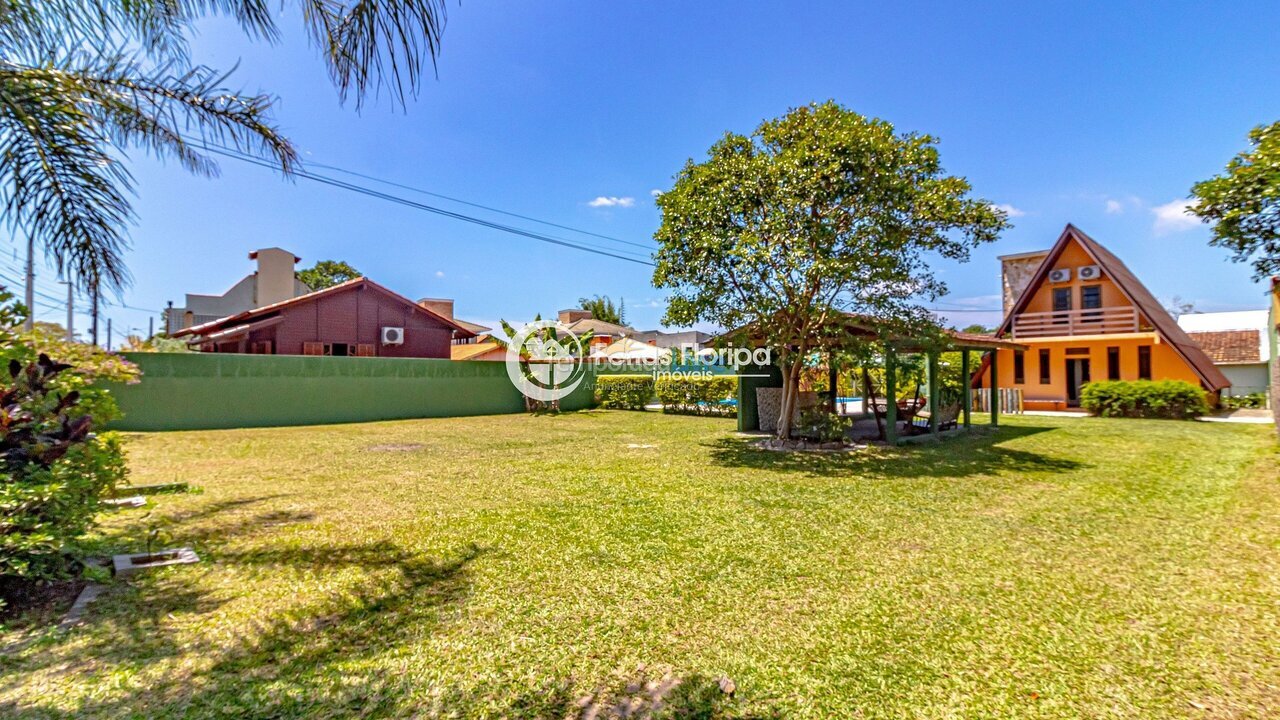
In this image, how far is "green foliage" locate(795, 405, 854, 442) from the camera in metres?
11.5

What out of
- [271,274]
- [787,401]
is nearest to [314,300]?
[271,274]

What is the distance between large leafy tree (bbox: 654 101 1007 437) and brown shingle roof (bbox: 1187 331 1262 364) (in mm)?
25430

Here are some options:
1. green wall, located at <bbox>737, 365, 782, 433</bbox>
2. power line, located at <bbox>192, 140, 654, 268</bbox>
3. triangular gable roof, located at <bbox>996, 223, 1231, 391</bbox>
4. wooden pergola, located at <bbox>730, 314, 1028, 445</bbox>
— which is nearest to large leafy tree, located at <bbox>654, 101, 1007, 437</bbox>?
wooden pergola, located at <bbox>730, 314, 1028, 445</bbox>

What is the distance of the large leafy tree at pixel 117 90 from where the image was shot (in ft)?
7.97

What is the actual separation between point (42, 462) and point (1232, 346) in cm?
3936

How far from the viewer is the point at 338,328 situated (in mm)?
24016

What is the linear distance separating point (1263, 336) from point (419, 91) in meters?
38.5

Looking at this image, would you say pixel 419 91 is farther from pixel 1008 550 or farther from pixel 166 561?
pixel 1008 550

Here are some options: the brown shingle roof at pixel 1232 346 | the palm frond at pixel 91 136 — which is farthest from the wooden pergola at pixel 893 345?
the brown shingle roof at pixel 1232 346

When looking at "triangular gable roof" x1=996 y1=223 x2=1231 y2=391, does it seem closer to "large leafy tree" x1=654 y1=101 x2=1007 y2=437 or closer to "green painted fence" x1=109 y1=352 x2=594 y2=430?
"large leafy tree" x1=654 y1=101 x2=1007 y2=437

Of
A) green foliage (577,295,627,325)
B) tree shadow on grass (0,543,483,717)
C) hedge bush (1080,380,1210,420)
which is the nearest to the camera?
tree shadow on grass (0,543,483,717)

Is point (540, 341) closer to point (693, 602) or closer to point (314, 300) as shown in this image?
point (314, 300)

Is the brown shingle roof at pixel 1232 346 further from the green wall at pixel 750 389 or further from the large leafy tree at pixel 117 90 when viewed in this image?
the large leafy tree at pixel 117 90

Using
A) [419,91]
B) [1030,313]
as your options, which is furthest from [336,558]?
[1030,313]
